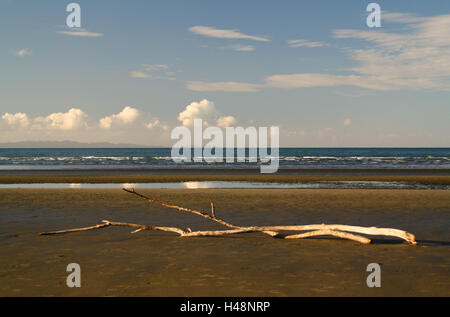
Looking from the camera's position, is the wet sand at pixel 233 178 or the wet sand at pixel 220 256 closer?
→ the wet sand at pixel 220 256

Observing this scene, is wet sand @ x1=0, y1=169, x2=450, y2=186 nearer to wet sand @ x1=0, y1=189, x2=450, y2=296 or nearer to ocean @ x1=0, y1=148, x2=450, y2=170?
ocean @ x1=0, y1=148, x2=450, y2=170

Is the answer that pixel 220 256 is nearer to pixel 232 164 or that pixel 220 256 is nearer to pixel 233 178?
pixel 233 178

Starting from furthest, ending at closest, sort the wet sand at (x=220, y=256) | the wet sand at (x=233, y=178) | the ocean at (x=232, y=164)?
the ocean at (x=232, y=164) < the wet sand at (x=233, y=178) < the wet sand at (x=220, y=256)

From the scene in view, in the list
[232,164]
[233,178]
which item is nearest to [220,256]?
[233,178]

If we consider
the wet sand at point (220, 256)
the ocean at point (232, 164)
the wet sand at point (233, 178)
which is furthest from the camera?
the ocean at point (232, 164)

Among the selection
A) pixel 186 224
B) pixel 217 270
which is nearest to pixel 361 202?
pixel 186 224

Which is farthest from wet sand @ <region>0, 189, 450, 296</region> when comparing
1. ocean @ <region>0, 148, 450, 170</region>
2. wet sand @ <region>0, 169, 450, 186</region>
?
ocean @ <region>0, 148, 450, 170</region>

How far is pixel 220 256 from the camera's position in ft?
27.8

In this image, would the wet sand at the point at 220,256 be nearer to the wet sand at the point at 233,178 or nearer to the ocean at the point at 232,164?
the wet sand at the point at 233,178

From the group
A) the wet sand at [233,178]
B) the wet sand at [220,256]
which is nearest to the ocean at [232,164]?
the wet sand at [233,178]

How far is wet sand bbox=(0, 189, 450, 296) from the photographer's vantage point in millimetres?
6477

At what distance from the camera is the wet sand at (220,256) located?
21.2ft

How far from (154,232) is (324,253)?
16.3 feet

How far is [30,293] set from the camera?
6.25 m
